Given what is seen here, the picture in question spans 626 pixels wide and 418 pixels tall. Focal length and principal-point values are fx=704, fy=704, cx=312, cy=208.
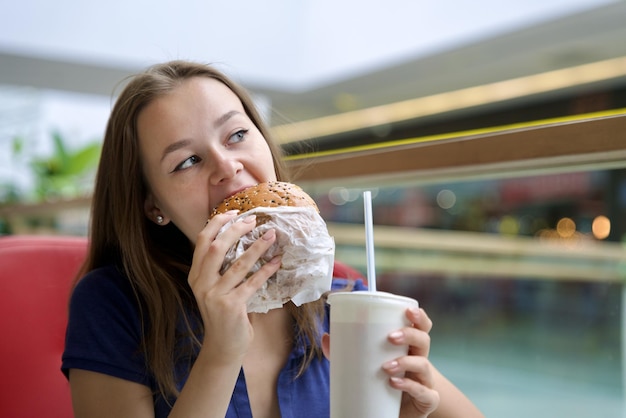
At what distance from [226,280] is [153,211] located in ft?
1.52

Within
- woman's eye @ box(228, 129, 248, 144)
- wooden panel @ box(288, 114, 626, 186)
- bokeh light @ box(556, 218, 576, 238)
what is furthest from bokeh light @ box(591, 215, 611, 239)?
woman's eye @ box(228, 129, 248, 144)

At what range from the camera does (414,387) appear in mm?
880

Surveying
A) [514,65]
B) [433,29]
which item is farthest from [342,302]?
[514,65]

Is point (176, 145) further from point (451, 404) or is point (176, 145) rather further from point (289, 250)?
point (451, 404)

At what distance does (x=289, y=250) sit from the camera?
958 millimetres

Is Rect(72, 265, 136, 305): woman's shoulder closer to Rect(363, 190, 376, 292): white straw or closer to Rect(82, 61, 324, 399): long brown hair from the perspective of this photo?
Rect(82, 61, 324, 399): long brown hair

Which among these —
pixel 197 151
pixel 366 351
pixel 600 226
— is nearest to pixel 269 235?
pixel 366 351

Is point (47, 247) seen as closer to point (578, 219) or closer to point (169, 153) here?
point (169, 153)

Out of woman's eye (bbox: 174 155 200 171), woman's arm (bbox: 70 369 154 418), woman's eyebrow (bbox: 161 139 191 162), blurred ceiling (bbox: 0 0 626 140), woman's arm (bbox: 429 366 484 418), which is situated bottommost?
woman's arm (bbox: 70 369 154 418)

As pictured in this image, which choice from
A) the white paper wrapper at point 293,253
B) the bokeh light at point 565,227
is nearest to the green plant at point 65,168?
the bokeh light at point 565,227

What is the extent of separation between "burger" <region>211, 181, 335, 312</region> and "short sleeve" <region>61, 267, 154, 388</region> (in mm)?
276

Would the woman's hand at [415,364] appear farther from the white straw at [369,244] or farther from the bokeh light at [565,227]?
the bokeh light at [565,227]

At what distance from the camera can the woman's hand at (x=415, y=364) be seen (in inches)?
33.4

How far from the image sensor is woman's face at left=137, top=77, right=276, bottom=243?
45.5 inches
